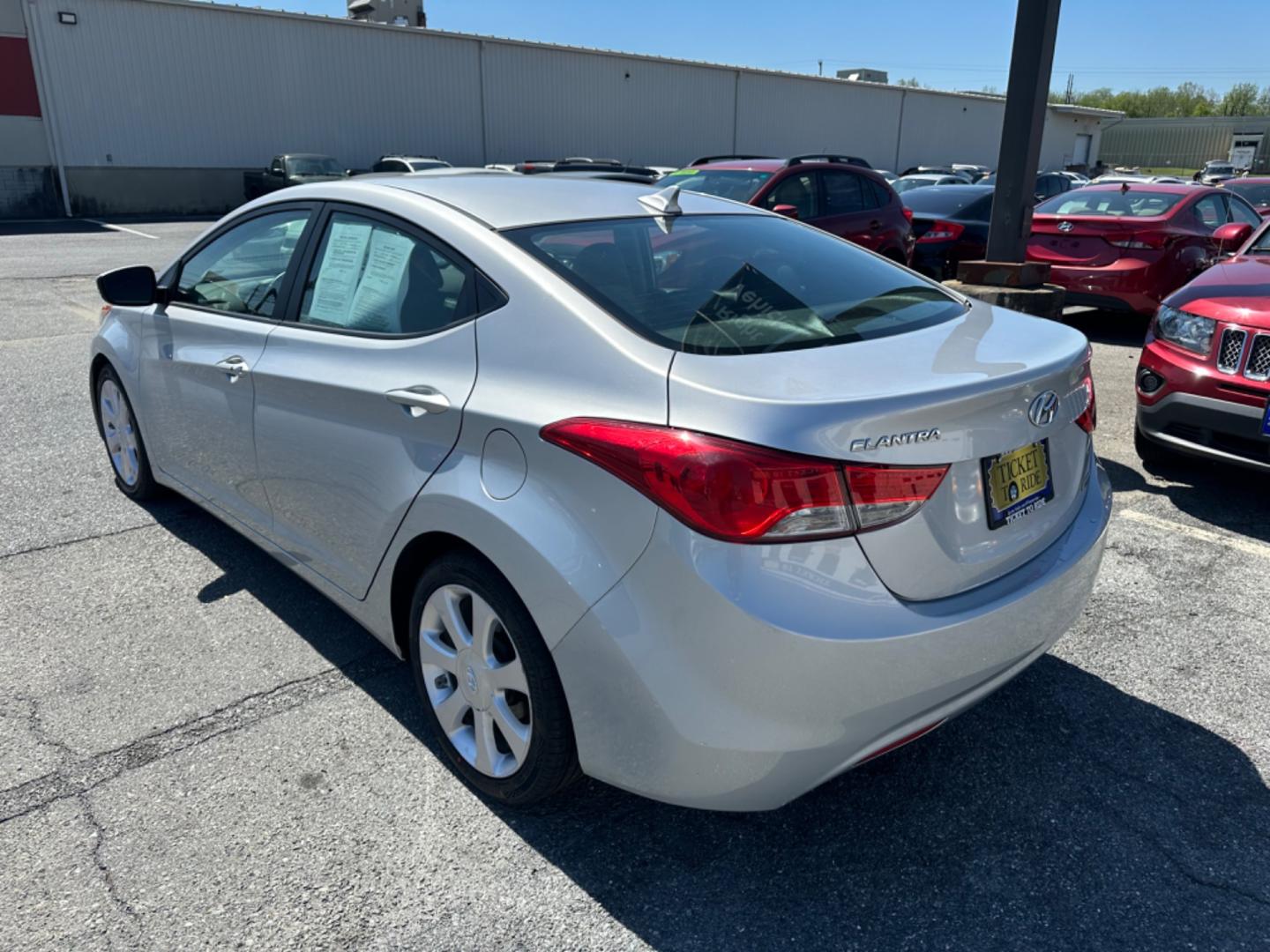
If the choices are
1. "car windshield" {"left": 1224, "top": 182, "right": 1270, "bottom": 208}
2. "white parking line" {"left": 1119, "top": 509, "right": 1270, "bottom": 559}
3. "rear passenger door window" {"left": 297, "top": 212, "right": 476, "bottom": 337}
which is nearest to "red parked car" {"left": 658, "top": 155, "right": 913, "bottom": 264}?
"white parking line" {"left": 1119, "top": 509, "right": 1270, "bottom": 559}

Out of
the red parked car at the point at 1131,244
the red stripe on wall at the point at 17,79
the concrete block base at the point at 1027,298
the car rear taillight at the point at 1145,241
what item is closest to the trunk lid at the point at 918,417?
the concrete block base at the point at 1027,298

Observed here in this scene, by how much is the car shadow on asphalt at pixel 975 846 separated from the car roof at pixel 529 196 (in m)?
1.58

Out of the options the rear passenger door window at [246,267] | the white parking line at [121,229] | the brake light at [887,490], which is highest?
the rear passenger door window at [246,267]

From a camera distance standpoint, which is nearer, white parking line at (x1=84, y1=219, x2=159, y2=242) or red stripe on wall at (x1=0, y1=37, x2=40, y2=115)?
white parking line at (x1=84, y1=219, x2=159, y2=242)

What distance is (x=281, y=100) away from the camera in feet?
88.4

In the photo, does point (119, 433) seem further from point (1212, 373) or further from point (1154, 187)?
point (1154, 187)

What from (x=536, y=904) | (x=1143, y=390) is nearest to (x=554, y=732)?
(x=536, y=904)

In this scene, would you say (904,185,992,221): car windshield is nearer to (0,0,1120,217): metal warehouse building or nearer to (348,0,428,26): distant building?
(0,0,1120,217): metal warehouse building

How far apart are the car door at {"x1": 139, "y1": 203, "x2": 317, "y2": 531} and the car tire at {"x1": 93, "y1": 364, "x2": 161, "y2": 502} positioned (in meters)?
Result: 0.35

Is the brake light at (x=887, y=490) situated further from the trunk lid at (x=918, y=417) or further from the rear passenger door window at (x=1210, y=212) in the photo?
Result: the rear passenger door window at (x=1210, y=212)

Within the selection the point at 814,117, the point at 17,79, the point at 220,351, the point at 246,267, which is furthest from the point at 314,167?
the point at 814,117

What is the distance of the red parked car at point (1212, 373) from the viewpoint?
4277 millimetres

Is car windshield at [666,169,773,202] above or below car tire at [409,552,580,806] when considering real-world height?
above

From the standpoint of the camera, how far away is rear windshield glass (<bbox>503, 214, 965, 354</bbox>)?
228cm
